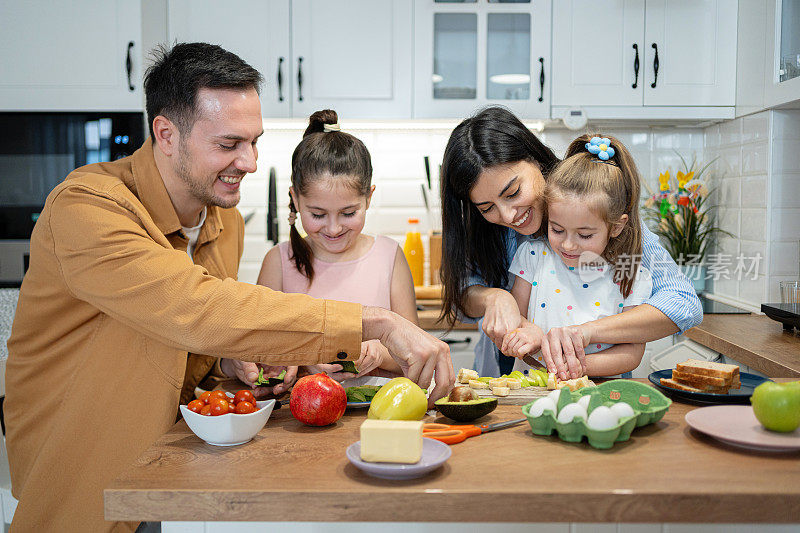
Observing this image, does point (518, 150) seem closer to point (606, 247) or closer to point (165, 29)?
point (606, 247)

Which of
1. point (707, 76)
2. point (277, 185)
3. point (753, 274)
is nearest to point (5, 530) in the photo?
point (277, 185)

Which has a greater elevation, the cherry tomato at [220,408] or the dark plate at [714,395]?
the cherry tomato at [220,408]

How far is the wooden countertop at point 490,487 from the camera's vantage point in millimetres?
1025

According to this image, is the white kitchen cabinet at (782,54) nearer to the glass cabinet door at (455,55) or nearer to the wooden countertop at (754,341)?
the wooden countertop at (754,341)

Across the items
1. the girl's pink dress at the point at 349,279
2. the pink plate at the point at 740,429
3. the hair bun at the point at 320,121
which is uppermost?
the hair bun at the point at 320,121

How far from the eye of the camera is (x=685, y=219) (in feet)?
11.3

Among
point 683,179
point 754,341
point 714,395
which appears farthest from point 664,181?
point 714,395

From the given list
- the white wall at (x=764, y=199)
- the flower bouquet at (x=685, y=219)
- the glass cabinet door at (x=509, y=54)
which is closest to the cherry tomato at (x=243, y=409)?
the glass cabinet door at (x=509, y=54)

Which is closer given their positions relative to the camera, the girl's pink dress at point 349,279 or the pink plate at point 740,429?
the pink plate at point 740,429

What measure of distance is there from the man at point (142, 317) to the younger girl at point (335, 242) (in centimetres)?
28

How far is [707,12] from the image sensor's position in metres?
→ 3.33

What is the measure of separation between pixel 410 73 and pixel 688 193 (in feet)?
4.82

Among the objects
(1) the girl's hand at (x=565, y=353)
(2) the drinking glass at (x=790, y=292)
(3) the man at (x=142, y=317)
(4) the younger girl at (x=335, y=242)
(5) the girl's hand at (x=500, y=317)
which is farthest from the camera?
(2) the drinking glass at (x=790, y=292)

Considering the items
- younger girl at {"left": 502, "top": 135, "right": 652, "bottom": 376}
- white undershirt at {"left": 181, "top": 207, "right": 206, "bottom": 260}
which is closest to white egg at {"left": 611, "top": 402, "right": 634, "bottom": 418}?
younger girl at {"left": 502, "top": 135, "right": 652, "bottom": 376}
